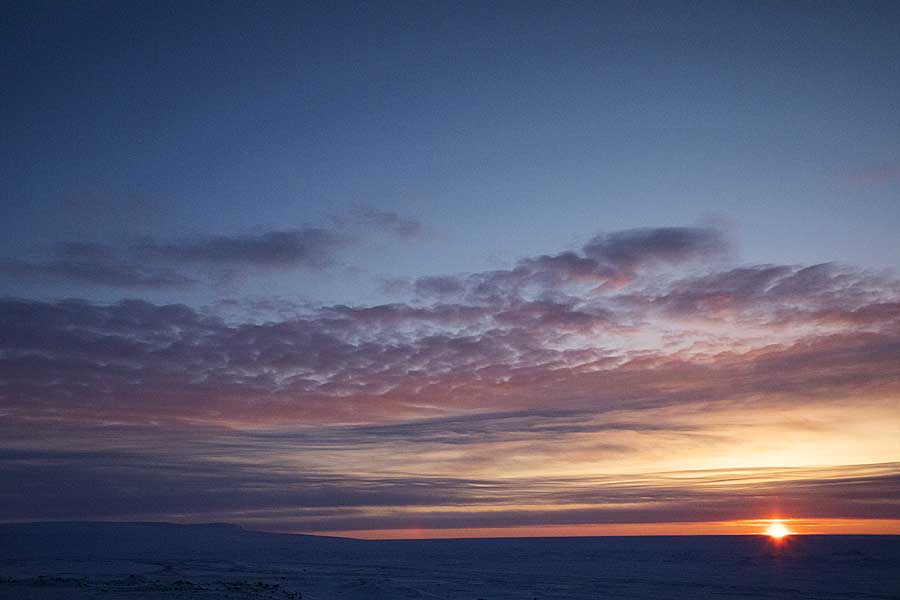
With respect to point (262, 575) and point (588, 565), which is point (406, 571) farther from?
point (588, 565)

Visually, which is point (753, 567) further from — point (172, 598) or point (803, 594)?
point (172, 598)

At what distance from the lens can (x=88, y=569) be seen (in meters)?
55.1

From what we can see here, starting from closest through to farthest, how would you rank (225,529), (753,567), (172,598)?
(172,598) → (753,567) → (225,529)

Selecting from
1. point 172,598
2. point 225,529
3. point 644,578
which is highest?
point 172,598

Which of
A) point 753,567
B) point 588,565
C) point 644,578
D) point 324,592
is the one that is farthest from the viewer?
point 588,565

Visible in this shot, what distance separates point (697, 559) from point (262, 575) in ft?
163

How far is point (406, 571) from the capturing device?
65500mm

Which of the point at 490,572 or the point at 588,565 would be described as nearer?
the point at 490,572

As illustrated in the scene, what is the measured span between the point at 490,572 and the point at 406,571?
839cm

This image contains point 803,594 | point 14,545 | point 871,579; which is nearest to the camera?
point 803,594

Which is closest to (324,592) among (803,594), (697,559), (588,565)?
(803,594)

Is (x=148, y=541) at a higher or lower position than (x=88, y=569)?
lower

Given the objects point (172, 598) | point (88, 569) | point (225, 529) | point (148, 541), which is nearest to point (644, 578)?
point (172, 598)

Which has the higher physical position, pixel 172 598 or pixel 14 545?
pixel 172 598
